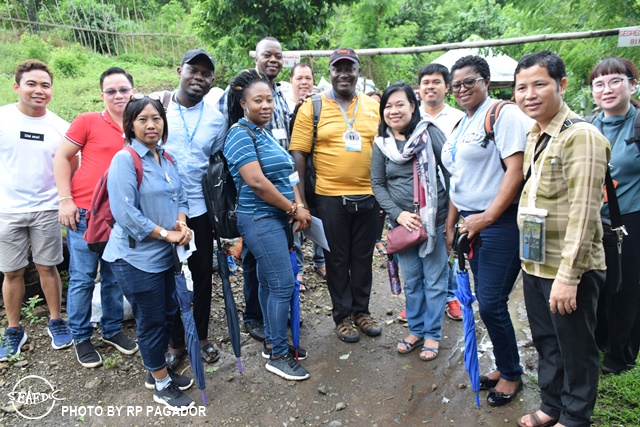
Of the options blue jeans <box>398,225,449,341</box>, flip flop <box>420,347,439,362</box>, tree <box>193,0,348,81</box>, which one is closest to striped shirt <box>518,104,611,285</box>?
blue jeans <box>398,225,449,341</box>

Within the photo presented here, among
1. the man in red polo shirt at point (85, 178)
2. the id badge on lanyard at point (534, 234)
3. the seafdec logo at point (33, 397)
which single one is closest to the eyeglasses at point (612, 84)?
the id badge on lanyard at point (534, 234)

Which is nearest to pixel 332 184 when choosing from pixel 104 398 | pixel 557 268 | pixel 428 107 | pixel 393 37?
pixel 428 107

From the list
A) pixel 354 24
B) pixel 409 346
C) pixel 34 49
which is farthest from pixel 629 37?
pixel 34 49

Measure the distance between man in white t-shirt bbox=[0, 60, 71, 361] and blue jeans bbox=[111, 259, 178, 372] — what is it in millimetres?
1252

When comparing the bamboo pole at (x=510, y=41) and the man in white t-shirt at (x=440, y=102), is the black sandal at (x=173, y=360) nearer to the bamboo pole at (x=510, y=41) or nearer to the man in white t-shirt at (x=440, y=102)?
the man in white t-shirt at (x=440, y=102)

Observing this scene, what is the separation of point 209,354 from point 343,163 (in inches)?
76.1

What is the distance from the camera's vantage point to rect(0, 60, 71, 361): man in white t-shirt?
135 inches

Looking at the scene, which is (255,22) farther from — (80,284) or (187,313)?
(187,313)

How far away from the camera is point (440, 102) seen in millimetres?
4250

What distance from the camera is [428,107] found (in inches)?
170

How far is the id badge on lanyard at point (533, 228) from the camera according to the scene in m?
2.23

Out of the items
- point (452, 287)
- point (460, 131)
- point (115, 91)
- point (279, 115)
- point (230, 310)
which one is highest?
point (115, 91)

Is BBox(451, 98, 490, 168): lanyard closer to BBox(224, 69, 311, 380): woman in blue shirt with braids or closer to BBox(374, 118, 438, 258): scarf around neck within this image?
BBox(374, 118, 438, 258): scarf around neck

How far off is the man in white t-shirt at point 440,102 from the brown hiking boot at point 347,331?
104 centimetres
